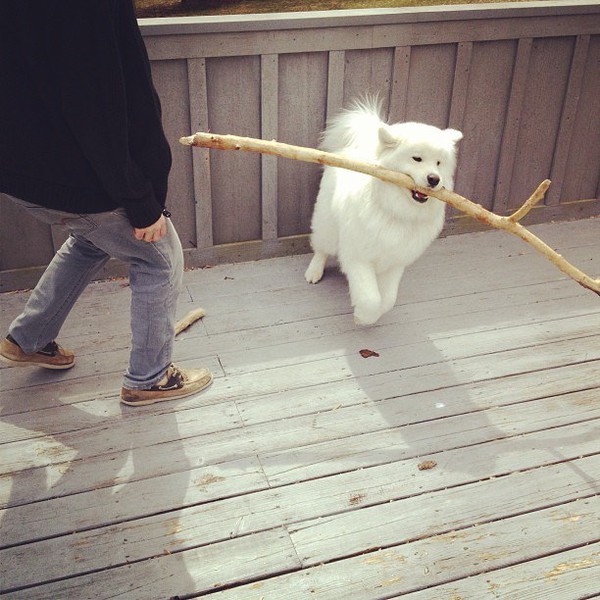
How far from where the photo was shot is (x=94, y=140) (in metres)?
1.75

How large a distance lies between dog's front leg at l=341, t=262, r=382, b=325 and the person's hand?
1.08 m

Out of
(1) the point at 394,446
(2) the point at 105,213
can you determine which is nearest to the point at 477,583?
(1) the point at 394,446

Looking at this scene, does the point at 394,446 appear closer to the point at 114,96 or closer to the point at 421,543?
the point at 421,543

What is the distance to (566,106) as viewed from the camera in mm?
3779

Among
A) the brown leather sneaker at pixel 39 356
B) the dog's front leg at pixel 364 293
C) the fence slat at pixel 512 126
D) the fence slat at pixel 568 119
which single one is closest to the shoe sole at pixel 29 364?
the brown leather sneaker at pixel 39 356

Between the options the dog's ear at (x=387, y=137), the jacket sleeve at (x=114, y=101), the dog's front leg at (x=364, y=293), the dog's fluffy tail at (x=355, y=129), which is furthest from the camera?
the dog's fluffy tail at (x=355, y=129)

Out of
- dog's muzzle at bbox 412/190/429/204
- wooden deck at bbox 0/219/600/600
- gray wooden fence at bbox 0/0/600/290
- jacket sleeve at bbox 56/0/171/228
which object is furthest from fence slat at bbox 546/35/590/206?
jacket sleeve at bbox 56/0/171/228

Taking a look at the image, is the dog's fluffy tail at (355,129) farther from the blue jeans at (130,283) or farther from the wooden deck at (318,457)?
the blue jeans at (130,283)

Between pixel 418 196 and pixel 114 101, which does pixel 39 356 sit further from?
pixel 418 196

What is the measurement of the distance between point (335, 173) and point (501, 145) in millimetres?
1173

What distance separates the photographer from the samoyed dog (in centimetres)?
260

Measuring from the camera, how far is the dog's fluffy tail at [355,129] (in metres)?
3.03

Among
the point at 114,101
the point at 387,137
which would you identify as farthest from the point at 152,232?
the point at 387,137

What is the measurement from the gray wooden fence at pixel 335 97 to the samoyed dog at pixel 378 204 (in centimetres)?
28
